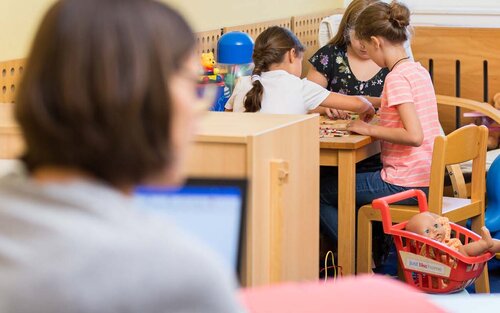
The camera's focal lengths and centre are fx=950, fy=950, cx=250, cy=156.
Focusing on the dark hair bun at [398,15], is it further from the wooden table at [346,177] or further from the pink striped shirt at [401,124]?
the wooden table at [346,177]

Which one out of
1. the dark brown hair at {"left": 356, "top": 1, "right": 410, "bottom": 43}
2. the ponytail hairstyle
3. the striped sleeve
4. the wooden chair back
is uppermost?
the dark brown hair at {"left": 356, "top": 1, "right": 410, "bottom": 43}

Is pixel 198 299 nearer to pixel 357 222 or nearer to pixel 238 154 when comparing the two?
pixel 238 154

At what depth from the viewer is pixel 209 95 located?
844mm

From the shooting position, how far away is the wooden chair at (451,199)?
2.94m

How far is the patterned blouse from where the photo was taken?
3.79 meters

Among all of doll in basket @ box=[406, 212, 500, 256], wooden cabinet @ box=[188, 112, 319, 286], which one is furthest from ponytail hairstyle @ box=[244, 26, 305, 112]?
wooden cabinet @ box=[188, 112, 319, 286]

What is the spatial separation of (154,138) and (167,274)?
0.34ft

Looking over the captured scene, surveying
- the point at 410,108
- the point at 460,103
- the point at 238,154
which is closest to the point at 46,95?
the point at 238,154

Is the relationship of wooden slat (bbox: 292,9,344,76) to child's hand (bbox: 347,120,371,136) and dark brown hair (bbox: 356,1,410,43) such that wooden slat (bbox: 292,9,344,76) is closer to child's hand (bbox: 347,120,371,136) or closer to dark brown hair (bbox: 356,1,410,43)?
dark brown hair (bbox: 356,1,410,43)

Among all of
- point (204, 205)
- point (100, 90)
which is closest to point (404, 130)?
point (204, 205)

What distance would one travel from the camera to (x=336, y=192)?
3.21m

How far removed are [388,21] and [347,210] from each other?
2.10 feet

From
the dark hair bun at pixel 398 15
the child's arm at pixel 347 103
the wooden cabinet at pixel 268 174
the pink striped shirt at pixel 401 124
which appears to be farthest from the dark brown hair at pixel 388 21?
the wooden cabinet at pixel 268 174

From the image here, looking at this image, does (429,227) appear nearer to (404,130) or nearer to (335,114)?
(404,130)
